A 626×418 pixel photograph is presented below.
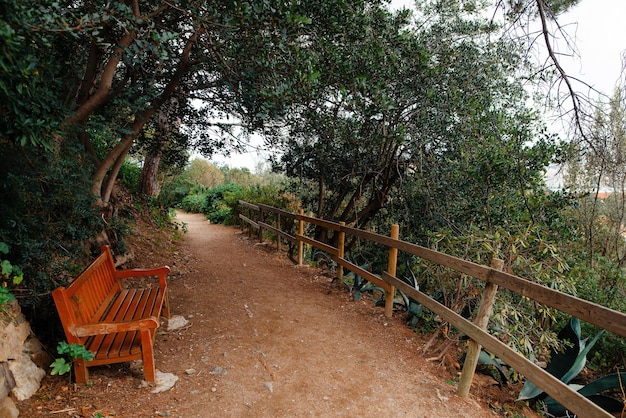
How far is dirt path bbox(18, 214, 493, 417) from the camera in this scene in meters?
2.67

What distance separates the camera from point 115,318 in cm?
313

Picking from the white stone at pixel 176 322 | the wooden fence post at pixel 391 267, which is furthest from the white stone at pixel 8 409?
the wooden fence post at pixel 391 267

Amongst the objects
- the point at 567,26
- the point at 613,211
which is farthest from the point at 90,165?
the point at 613,211

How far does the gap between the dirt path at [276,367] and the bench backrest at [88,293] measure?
0.56 meters

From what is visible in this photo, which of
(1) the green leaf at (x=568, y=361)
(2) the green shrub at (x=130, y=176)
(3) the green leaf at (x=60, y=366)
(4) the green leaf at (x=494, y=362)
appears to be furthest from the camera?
(2) the green shrub at (x=130, y=176)

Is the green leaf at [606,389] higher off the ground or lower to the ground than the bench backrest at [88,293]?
lower

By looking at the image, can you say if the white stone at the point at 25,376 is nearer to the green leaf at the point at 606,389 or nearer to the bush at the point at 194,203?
the green leaf at the point at 606,389

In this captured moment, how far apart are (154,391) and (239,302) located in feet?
7.34

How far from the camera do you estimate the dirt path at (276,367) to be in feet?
8.76

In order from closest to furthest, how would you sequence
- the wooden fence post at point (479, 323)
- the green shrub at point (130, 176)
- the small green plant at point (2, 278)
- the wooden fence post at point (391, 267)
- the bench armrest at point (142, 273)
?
1. the small green plant at point (2, 278)
2. the wooden fence post at point (479, 323)
3. the bench armrest at point (142, 273)
4. the wooden fence post at point (391, 267)
5. the green shrub at point (130, 176)

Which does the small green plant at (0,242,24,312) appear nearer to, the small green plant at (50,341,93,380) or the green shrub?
the small green plant at (50,341,93,380)

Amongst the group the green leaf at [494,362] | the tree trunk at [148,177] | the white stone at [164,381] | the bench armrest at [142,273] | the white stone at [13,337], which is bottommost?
the white stone at [164,381]

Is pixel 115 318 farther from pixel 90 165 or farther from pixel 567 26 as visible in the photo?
pixel 567 26

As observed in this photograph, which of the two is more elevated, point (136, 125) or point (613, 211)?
point (136, 125)
